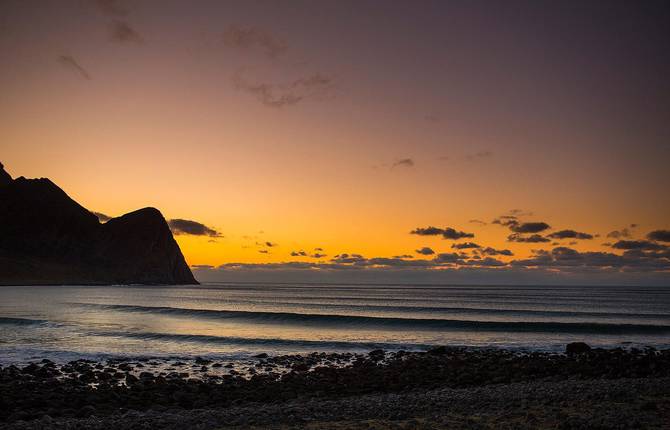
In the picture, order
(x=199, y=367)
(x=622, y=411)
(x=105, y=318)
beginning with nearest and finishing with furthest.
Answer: (x=622, y=411) → (x=199, y=367) → (x=105, y=318)

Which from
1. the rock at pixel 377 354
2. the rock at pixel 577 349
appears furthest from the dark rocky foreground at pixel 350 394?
the rock at pixel 577 349

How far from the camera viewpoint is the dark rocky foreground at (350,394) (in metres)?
14.3

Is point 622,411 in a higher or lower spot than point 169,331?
higher

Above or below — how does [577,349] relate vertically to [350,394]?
above

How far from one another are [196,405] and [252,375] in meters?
6.65

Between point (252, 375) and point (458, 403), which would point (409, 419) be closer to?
point (458, 403)

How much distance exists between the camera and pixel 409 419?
14500mm

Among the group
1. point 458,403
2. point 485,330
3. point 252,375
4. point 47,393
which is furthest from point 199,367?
point 485,330

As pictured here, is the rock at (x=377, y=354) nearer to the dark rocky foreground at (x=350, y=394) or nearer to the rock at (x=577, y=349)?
the dark rocky foreground at (x=350, y=394)

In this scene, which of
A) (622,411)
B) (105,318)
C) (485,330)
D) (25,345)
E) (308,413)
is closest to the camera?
(622,411)

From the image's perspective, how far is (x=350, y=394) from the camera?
19.5 meters

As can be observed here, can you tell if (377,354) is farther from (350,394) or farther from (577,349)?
(577,349)

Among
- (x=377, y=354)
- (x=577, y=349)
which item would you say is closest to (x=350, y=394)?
(x=377, y=354)

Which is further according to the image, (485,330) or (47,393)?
(485,330)
